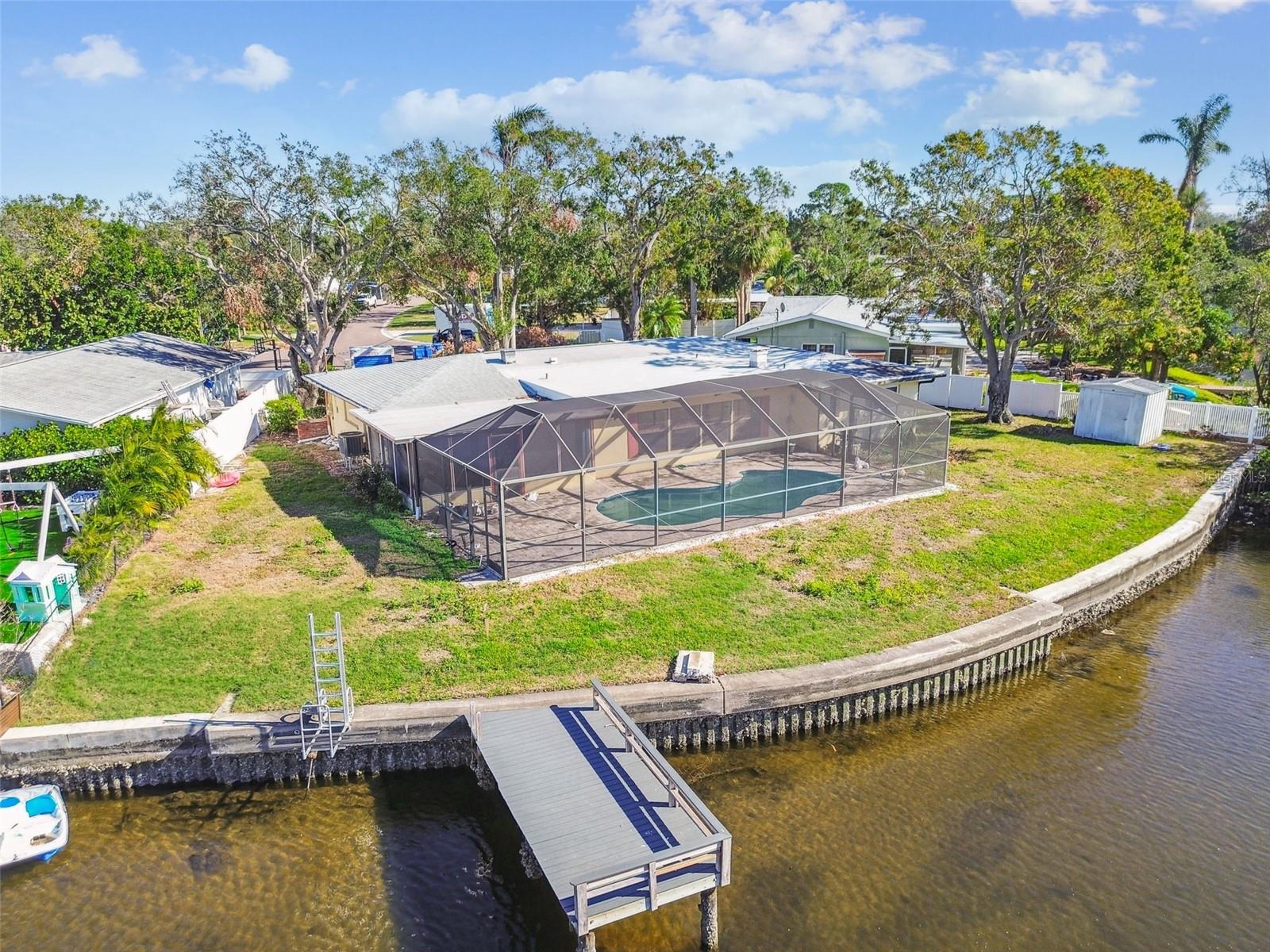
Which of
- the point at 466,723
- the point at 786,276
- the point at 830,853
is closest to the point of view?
the point at 830,853

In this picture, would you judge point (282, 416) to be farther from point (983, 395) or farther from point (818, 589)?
point (983, 395)

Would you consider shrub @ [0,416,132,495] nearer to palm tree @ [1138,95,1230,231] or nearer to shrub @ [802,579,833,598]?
shrub @ [802,579,833,598]

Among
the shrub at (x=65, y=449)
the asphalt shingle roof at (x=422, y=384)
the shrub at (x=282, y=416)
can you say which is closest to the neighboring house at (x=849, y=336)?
the asphalt shingle roof at (x=422, y=384)

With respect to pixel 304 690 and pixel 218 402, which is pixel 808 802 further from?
pixel 218 402

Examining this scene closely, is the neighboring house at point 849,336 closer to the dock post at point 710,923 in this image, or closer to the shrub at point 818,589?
the shrub at point 818,589

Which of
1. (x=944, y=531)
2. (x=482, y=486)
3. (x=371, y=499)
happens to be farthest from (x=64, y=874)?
(x=944, y=531)

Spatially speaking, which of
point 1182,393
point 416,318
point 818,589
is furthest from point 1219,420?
point 416,318
